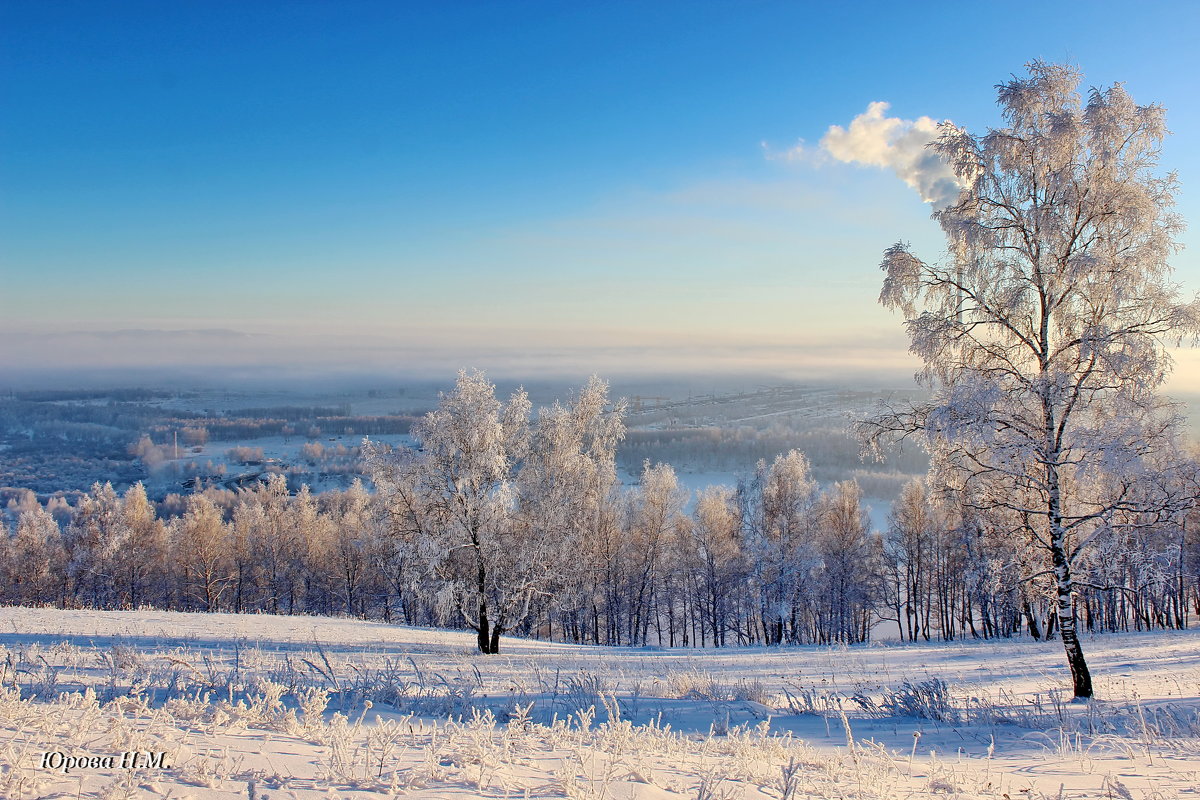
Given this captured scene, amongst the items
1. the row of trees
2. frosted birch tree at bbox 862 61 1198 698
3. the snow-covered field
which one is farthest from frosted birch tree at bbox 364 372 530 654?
frosted birch tree at bbox 862 61 1198 698

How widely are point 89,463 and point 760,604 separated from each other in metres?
120

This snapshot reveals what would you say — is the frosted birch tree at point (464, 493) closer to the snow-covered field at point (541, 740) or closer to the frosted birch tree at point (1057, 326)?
the snow-covered field at point (541, 740)

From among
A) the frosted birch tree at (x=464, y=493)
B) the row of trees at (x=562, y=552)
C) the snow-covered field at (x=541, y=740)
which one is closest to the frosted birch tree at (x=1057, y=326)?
the row of trees at (x=562, y=552)

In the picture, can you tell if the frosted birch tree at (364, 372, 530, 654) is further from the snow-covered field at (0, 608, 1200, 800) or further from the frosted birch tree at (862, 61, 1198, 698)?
the frosted birch tree at (862, 61, 1198, 698)

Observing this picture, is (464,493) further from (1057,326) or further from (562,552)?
(1057,326)

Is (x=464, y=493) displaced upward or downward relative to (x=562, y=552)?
upward

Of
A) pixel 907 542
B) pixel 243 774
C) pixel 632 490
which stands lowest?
pixel 907 542

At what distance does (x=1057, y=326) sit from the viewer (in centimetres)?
1105

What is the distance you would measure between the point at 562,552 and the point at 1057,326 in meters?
14.2

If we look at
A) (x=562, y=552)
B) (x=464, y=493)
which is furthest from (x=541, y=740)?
(x=562, y=552)

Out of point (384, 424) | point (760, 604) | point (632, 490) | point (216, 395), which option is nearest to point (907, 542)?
point (760, 604)

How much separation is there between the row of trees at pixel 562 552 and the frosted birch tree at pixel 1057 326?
2.96 feet

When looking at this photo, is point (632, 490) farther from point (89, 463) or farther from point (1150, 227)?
point (89, 463)

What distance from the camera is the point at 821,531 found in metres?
40.0
